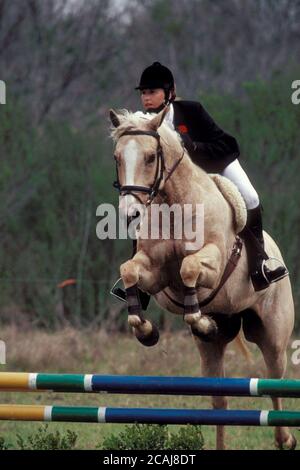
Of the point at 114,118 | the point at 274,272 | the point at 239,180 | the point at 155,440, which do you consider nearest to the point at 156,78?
the point at 114,118

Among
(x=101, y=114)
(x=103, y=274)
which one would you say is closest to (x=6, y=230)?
(x=103, y=274)

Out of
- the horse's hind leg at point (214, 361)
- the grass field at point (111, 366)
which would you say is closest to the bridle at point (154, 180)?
the horse's hind leg at point (214, 361)

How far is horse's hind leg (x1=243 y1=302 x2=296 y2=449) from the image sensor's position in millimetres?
7762

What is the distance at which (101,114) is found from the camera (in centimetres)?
2517

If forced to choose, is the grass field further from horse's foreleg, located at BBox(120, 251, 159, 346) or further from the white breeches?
the white breeches

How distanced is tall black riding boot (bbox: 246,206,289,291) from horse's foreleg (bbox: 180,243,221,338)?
0.73 metres

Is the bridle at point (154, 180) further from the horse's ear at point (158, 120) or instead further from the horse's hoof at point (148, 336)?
the horse's hoof at point (148, 336)

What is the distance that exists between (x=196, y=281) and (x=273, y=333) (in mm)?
1400

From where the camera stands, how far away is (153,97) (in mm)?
6965

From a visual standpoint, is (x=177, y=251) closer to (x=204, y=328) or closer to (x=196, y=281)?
(x=196, y=281)
